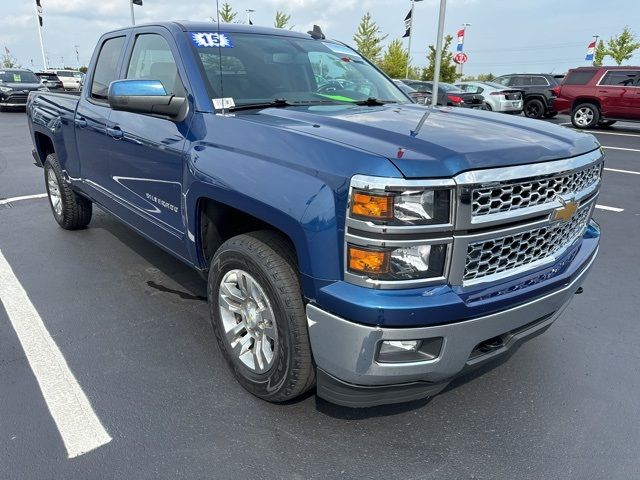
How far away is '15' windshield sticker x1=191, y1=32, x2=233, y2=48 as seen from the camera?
308 cm

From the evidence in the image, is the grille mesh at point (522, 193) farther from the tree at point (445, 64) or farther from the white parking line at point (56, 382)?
the tree at point (445, 64)

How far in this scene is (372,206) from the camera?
186 cm

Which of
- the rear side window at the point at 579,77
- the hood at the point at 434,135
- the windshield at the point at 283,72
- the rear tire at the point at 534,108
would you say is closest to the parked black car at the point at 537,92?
the rear tire at the point at 534,108

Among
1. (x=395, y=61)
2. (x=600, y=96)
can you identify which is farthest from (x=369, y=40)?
(x=600, y=96)

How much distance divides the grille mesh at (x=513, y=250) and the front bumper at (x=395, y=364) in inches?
7.1

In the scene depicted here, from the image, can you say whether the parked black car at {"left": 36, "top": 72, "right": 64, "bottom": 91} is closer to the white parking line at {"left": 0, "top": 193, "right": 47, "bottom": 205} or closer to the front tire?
the white parking line at {"left": 0, "top": 193, "right": 47, "bottom": 205}

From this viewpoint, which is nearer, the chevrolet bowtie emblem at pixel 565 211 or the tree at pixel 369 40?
the chevrolet bowtie emblem at pixel 565 211

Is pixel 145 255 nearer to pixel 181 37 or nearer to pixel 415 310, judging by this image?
pixel 181 37

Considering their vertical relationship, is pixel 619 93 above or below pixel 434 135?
below

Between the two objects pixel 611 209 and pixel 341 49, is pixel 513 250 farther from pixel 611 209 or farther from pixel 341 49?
pixel 611 209

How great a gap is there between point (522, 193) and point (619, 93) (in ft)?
51.3

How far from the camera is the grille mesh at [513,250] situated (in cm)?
203

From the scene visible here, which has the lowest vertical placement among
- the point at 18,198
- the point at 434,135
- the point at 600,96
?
the point at 18,198

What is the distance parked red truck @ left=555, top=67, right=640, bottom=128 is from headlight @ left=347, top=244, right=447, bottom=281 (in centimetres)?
1578
